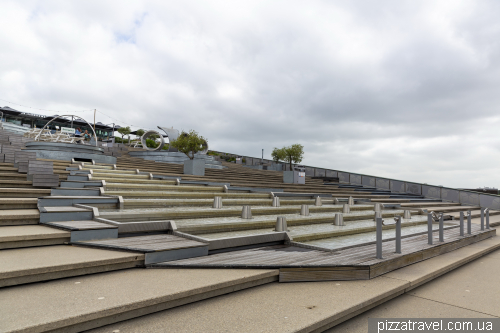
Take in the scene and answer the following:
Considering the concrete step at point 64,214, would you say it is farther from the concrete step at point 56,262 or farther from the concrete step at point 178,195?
the concrete step at point 178,195

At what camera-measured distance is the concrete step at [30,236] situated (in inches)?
173

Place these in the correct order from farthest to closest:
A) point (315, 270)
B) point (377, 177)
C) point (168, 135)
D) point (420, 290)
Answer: point (168, 135) < point (377, 177) < point (420, 290) < point (315, 270)

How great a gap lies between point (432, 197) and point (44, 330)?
25.1 m

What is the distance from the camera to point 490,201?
19.9 m

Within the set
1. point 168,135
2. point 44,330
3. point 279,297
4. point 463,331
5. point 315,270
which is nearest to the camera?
point 44,330

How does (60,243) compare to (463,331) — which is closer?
(463,331)

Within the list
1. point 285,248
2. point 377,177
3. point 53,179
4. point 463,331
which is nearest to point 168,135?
point 377,177

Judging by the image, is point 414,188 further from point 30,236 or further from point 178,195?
point 30,236

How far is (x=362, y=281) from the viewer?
4535 mm

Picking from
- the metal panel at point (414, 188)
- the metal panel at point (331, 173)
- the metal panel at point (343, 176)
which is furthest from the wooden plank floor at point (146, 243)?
the metal panel at point (331, 173)

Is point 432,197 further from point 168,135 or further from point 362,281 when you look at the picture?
point 168,135

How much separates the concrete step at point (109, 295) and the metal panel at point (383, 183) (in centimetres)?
2217

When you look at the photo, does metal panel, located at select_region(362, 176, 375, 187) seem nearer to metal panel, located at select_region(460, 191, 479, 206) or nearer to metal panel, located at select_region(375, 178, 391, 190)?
metal panel, located at select_region(375, 178, 391, 190)

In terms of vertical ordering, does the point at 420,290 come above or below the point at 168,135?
below
